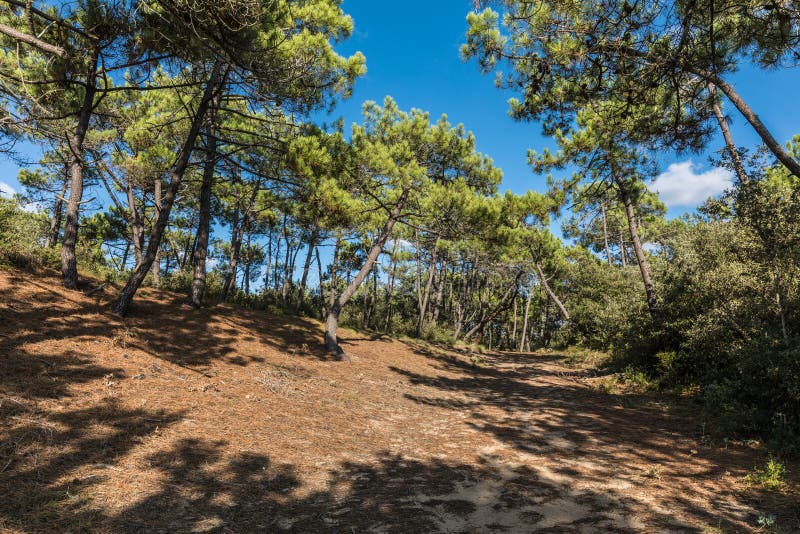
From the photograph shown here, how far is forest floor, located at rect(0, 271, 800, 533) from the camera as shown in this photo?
3.20m

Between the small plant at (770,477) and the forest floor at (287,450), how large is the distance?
0.08 m

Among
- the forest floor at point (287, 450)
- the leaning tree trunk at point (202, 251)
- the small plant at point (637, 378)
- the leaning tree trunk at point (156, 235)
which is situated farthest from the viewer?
the leaning tree trunk at point (202, 251)

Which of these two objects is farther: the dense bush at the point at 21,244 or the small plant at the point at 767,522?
the dense bush at the point at 21,244

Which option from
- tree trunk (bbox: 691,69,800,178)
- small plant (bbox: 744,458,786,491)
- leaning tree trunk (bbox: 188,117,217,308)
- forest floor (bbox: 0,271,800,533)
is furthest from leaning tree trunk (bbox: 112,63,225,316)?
small plant (bbox: 744,458,786,491)

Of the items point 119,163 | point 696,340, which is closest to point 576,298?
point 696,340

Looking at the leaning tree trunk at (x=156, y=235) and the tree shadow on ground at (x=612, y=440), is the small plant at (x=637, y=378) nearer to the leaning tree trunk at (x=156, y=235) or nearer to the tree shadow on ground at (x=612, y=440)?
the tree shadow on ground at (x=612, y=440)

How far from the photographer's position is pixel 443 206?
37.3 feet

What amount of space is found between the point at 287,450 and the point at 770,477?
5193 millimetres

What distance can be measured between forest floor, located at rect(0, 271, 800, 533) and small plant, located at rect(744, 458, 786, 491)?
0.27 feet

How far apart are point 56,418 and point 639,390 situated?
10894 mm

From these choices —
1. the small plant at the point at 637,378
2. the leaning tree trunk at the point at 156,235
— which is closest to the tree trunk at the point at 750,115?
the small plant at the point at 637,378

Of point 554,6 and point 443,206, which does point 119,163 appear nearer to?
point 443,206

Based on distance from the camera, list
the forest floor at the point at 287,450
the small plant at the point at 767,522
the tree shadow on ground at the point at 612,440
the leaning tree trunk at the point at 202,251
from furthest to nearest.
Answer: the leaning tree trunk at the point at 202,251
the tree shadow on ground at the point at 612,440
the forest floor at the point at 287,450
the small plant at the point at 767,522

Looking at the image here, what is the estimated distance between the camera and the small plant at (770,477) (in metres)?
3.83
